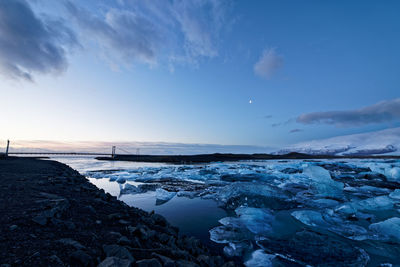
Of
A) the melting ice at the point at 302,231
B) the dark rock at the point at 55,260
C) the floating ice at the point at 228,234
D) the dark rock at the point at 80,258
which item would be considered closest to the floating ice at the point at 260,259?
the melting ice at the point at 302,231

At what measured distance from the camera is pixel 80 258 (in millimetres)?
1816

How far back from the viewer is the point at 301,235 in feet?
13.1

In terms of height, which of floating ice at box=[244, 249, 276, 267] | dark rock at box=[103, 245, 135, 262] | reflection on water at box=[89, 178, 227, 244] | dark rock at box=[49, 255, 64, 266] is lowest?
reflection on water at box=[89, 178, 227, 244]

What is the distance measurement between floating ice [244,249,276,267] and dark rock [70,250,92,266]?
248 cm

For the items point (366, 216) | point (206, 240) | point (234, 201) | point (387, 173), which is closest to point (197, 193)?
point (234, 201)

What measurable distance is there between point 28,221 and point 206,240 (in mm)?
3069

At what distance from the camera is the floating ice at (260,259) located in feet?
10.1

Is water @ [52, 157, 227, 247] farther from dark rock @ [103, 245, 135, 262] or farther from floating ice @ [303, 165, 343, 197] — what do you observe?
floating ice @ [303, 165, 343, 197]

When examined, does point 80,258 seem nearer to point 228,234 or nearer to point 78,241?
point 78,241

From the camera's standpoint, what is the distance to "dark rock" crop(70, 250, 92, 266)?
1797mm

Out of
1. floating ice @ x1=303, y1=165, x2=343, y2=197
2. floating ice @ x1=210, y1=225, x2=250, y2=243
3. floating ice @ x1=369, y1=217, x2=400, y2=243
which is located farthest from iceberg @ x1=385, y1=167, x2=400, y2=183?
floating ice @ x1=210, y1=225, x2=250, y2=243

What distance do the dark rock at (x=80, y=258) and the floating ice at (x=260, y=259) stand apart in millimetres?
2476

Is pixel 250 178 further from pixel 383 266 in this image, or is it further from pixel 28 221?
pixel 28 221

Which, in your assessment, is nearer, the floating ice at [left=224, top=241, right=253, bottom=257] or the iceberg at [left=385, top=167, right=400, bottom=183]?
the floating ice at [left=224, top=241, right=253, bottom=257]
